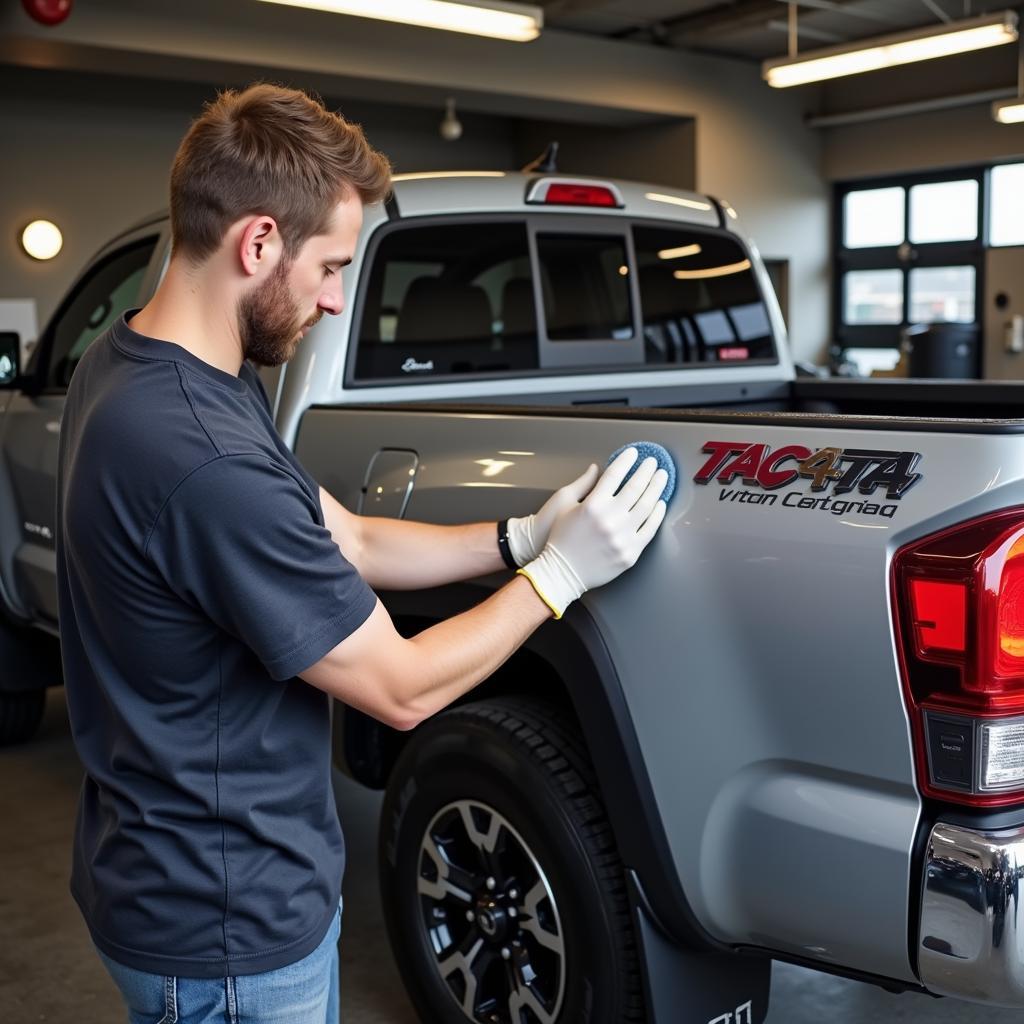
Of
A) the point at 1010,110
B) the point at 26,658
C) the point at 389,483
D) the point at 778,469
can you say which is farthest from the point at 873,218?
the point at 778,469

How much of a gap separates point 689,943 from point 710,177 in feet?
40.4

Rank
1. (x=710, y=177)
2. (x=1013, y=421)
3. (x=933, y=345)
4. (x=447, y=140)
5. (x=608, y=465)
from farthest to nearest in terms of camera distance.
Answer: (x=447, y=140) → (x=710, y=177) → (x=933, y=345) → (x=608, y=465) → (x=1013, y=421)

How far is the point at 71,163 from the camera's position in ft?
39.3

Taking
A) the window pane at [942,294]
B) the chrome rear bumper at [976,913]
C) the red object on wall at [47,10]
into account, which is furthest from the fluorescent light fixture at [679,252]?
the window pane at [942,294]

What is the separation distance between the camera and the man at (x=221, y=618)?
135cm

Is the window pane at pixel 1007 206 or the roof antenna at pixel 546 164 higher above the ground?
the window pane at pixel 1007 206

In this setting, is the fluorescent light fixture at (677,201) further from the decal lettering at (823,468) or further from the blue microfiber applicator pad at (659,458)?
the decal lettering at (823,468)

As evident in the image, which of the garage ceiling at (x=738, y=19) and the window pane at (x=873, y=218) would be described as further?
the window pane at (x=873, y=218)

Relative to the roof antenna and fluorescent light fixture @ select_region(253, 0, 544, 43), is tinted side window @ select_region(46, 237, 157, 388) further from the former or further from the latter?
fluorescent light fixture @ select_region(253, 0, 544, 43)

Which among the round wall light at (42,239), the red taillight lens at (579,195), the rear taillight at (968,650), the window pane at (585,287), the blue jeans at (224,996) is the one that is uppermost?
the round wall light at (42,239)

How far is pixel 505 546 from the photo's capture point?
2025 millimetres

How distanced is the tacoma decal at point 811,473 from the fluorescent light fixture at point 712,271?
197cm

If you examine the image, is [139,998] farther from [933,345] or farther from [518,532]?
[933,345]

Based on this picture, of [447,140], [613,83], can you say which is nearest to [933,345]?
[613,83]
